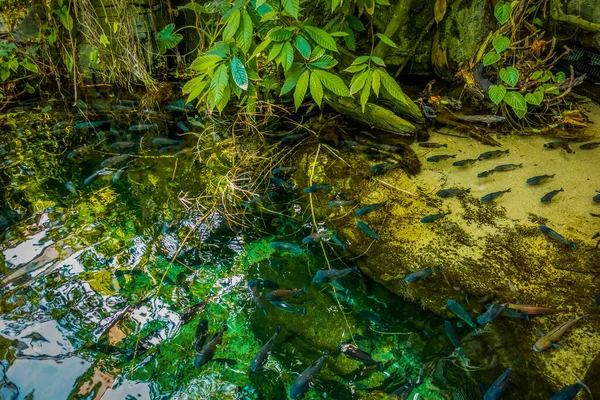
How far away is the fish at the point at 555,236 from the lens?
2738 mm

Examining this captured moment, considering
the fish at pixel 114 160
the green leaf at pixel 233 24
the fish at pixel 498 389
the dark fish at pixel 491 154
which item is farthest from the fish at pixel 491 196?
the fish at pixel 114 160

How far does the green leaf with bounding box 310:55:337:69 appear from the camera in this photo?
9.70 feet

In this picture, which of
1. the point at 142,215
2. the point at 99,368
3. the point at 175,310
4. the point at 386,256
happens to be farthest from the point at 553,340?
the point at 142,215

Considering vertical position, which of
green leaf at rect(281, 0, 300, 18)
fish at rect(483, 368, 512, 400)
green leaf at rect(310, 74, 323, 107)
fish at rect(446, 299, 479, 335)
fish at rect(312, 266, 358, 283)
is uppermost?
green leaf at rect(281, 0, 300, 18)

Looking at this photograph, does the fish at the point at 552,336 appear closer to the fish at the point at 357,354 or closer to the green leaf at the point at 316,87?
the fish at the point at 357,354

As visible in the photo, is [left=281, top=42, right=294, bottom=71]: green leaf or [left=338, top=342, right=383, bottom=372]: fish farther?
[left=281, top=42, right=294, bottom=71]: green leaf

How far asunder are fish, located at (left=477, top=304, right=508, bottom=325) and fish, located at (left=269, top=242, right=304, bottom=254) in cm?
142

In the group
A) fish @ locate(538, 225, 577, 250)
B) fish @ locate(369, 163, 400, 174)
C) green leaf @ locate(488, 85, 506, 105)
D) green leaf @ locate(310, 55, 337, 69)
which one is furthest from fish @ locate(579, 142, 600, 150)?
green leaf @ locate(310, 55, 337, 69)

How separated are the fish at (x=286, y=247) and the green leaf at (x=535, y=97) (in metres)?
2.77

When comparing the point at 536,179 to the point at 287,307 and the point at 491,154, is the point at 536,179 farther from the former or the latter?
the point at 287,307

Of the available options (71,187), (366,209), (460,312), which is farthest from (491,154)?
(71,187)

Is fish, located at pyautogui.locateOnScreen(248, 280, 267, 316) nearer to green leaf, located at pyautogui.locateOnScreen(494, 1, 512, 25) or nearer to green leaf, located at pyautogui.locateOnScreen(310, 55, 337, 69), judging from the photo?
green leaf, located at pyautogui.locateOnScreen(310, 55, 337, 69)

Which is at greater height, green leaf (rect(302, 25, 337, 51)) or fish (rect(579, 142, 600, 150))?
green leaf (rect(302, 25, 337, 51))

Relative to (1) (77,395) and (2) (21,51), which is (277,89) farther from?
(2) (21,51)
